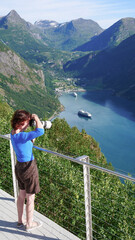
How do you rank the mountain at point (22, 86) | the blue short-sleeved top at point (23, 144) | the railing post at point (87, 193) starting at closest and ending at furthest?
the blue short-sleeved top at point (23, 144) < the railing post at point (87, 193) < the mountain at point (22, 86)

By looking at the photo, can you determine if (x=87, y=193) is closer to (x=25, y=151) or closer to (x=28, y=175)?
(x=28, y=175)

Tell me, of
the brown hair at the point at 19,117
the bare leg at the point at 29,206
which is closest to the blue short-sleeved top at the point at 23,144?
the brown hair at the point at 19,117

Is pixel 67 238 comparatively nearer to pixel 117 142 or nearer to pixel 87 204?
pixel 87 204

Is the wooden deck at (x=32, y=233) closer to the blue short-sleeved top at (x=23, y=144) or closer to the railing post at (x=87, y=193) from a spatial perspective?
the railing post at (x=87, y=193)

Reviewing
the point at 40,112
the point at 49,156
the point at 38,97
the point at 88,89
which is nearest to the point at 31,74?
the point at 38,97

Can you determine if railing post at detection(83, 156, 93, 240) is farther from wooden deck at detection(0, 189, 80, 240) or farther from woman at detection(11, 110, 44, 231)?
woman at detection(11, 110, 44, 231)

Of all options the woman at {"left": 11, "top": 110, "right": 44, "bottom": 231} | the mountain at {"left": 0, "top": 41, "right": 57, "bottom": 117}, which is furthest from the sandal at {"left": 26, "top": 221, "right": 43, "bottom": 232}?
the mountain at {"left": 0, "top": 41, "right": 57, "bottom": 117}
